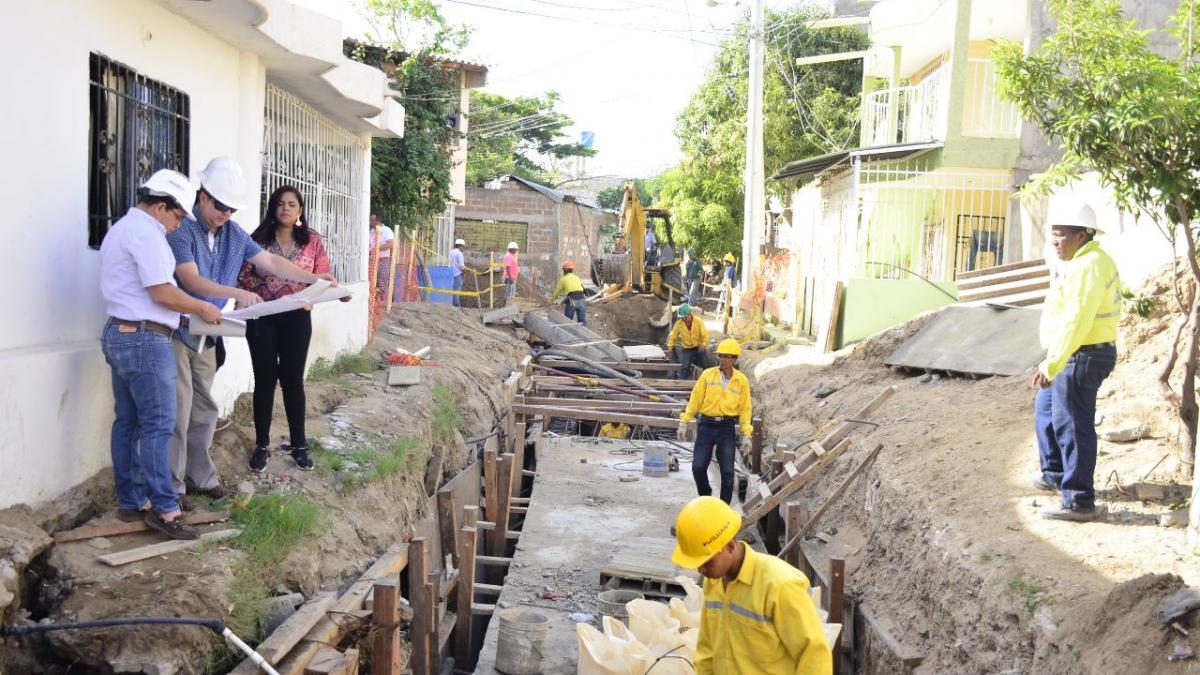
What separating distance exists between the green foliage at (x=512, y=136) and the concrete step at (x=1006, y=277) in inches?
995

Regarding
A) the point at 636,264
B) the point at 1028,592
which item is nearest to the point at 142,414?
the point at 1028,592

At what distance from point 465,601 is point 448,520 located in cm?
81

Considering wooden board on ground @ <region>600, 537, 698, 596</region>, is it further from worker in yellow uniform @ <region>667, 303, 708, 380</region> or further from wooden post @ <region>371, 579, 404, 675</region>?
worker in yellow uniform @ <region>667, 303, 708, 380</region>

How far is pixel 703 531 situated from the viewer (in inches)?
139

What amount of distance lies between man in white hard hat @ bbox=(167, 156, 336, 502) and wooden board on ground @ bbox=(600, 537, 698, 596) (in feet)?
11.3

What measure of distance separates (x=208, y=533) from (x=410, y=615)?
190 centimetres

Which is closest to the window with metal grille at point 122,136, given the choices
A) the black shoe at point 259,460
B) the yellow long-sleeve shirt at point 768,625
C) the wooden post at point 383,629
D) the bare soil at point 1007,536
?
the black shoe at point 259,460

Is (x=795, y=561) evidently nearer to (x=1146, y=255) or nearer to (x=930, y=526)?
(x=930, y=526)

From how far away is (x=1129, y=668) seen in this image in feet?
13.9

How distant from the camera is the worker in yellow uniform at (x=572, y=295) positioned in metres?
22.0

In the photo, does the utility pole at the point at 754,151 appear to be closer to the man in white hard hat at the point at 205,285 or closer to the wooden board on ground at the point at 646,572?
the wooden board on ground at the point at 646,572

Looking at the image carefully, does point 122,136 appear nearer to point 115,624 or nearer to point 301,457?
point 301,457

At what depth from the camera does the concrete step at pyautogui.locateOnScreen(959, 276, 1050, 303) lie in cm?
1251

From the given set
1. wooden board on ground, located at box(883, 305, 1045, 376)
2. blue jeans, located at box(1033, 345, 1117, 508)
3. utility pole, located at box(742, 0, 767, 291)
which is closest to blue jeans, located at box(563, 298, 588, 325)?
utility pole, located at box(742, 0, 767, 291)
